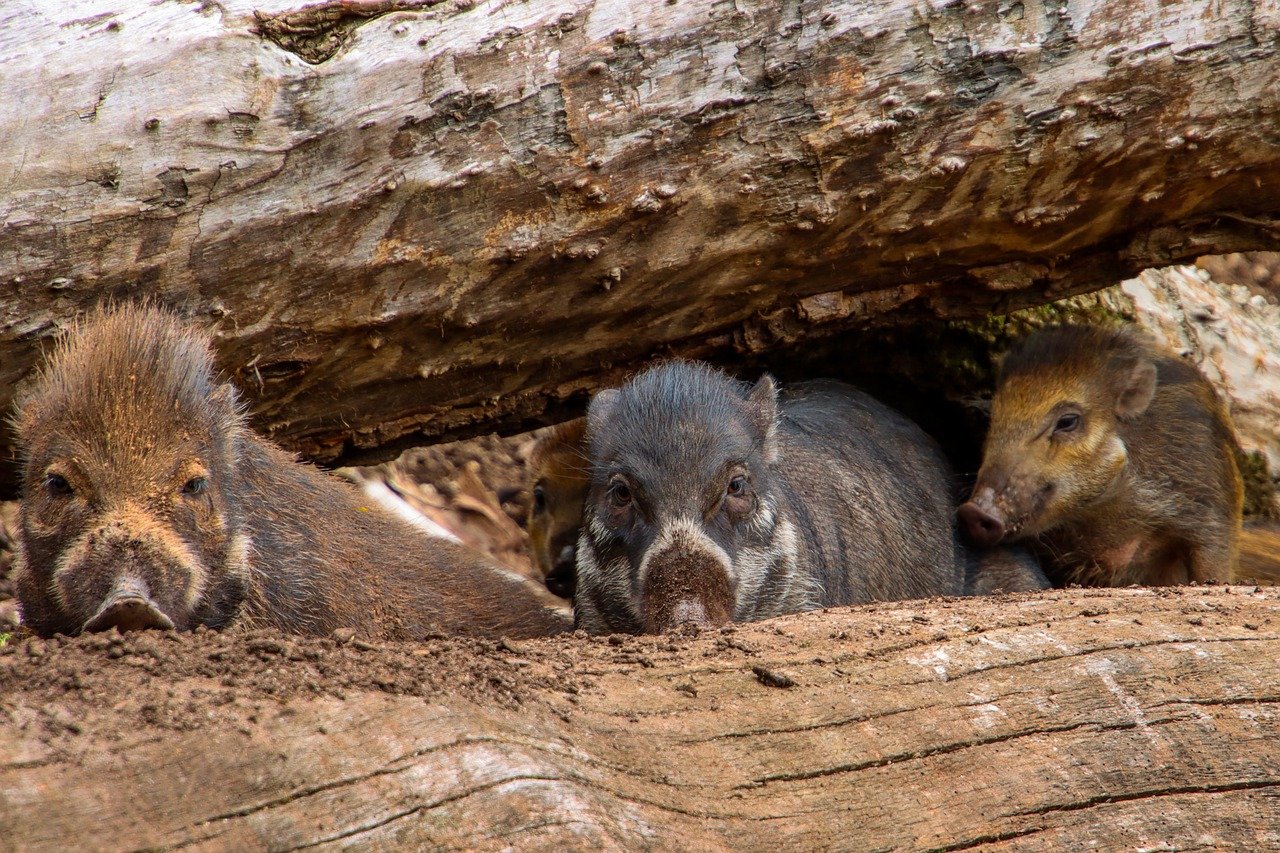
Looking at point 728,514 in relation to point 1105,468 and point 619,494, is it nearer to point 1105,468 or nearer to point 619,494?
point 619,494

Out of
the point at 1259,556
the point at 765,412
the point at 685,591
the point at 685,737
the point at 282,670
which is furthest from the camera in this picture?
the point at 1259,556

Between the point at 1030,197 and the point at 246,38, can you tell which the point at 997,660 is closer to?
the point at 1030,197

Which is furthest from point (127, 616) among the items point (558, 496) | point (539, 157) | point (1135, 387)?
point (1135, 387)

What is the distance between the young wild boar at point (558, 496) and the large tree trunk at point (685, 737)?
2.59m

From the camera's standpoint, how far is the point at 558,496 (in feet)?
20.6

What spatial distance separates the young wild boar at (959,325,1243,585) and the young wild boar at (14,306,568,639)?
116 inches

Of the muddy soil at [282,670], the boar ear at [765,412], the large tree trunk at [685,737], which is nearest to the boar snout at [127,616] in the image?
the muddy soil at [282,670]

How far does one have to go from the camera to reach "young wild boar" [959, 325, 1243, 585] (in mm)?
5832

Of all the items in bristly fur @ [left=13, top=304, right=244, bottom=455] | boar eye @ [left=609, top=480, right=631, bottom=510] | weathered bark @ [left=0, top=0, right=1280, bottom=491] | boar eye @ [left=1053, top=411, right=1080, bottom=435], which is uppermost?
weathered bark @ [left=0, top=0, right=1280, bottom=491]

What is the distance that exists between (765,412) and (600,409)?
0.64 metres

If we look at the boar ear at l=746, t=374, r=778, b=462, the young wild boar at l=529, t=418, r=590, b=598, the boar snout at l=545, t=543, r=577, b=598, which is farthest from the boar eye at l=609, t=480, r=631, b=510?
the young wild boar at l=529, t=418, r=590, b=598

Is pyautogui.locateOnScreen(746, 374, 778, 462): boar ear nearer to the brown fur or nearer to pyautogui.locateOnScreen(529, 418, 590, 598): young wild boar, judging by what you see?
pyautogui.locateOnScreen(529, 418, 590, 598): young wild boar

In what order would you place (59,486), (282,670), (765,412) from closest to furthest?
(282,670) → (59,486) → (765,412)

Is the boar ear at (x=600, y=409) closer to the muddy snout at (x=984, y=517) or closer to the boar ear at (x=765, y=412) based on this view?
the boar ear at (x=765, y=412)
